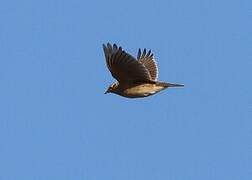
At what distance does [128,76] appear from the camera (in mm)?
24141

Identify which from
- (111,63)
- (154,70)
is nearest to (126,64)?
(111,63)

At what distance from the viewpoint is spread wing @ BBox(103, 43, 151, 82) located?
23.2 metres

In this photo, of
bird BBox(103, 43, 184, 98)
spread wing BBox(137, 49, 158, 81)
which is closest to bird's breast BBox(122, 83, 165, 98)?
Result: bird BBox(103, 43, 184, 98)

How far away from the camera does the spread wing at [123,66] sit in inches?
Result: 915

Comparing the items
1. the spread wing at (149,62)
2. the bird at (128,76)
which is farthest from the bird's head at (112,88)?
the spread wing at (149,62)

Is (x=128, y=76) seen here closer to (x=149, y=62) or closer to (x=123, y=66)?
(x=123, y=66)

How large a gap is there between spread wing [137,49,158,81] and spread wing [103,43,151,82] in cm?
186

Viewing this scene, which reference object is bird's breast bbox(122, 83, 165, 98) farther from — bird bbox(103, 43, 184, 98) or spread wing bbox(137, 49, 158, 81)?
spread wing bbox(137, 49, 158, 81)

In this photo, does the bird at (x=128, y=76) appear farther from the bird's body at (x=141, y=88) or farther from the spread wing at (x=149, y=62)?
the spread wing at (x=149, y=62)

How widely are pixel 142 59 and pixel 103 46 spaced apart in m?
4.51

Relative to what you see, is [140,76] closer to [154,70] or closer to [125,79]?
[125,79]

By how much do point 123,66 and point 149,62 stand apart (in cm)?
368

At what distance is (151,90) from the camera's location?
24.3 meters

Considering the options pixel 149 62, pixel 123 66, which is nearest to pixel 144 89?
pixel 123 66
